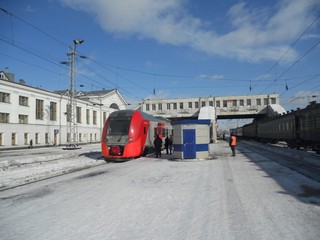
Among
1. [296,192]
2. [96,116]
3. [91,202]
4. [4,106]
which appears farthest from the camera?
[96,116]

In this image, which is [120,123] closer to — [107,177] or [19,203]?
[107,177]

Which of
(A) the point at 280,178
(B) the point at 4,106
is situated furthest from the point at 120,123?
(B) the point at 4,106

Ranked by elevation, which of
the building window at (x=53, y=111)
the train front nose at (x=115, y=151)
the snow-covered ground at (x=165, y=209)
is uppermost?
the building window at (x=53, y=111)

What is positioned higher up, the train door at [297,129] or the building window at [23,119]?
the building window at [23,119]

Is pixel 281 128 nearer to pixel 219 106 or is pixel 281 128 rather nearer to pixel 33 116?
pixel 33 116

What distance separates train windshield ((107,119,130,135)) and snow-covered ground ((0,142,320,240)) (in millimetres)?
7492

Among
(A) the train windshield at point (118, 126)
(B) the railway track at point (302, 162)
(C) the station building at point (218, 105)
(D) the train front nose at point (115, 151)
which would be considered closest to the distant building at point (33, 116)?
(A) the train windshield at point (118, 126)

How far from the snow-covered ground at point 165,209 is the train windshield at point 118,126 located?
749 cm

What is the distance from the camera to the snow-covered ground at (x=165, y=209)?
516 centimetres

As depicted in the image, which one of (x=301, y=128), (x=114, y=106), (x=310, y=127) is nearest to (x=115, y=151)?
(x=310, y=127)

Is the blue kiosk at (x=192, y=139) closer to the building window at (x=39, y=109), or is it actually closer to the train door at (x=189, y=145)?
the train door at (x=189, y=145)

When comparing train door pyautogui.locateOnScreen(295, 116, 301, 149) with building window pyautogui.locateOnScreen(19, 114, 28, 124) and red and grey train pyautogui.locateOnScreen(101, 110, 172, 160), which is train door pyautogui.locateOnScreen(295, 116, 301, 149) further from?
building window pyautogui.locateOnScreen(19, 114, 28, 124)

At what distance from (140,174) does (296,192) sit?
5926mm

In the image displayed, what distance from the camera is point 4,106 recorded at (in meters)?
37.6
